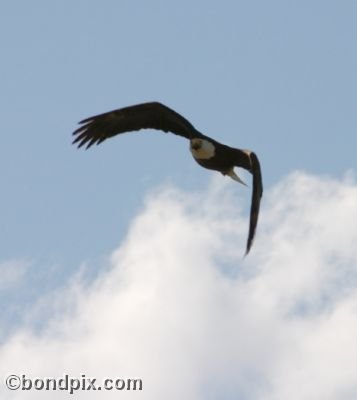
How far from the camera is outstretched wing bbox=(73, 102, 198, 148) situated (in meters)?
24.7

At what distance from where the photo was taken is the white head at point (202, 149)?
23.5 meters

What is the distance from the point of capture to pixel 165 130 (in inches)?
984

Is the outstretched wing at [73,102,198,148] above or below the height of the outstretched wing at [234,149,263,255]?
above

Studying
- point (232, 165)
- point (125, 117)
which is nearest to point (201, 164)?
point (232, 165)

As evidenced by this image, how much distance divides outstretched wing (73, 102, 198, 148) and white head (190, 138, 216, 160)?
2.57 ft

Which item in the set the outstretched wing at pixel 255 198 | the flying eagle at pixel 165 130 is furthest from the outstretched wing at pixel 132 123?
the outstretched wing at pixel 255 198

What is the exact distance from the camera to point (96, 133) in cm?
2478

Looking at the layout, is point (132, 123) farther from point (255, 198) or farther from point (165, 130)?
point (255, 198)

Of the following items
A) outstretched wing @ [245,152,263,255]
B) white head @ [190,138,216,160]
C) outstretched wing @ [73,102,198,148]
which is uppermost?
outstretched wing @ [73,102,198,148]

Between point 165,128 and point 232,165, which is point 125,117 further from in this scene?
point 232,165

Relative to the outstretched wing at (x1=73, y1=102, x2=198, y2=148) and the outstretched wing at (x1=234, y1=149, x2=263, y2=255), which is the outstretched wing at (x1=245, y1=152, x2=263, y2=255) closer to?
the outstretched wing at (x1=234, y1=149, x2=263, y2=255)

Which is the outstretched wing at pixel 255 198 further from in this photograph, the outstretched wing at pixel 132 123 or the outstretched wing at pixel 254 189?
the outstretched wing at pixel 132 123

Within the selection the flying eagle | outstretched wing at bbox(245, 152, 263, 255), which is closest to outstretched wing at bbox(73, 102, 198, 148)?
the flying eagle

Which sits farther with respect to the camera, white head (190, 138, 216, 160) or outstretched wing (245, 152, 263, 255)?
white head (190, 138, 216, 160)
